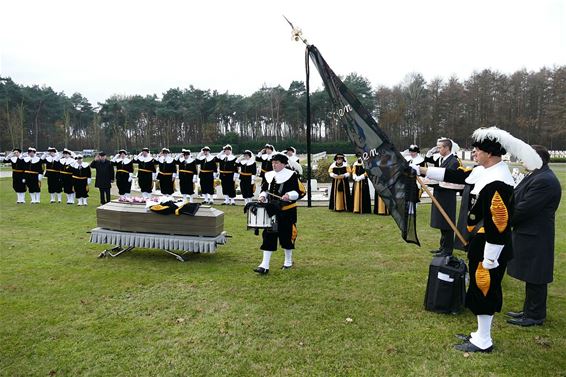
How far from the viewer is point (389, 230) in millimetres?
10109

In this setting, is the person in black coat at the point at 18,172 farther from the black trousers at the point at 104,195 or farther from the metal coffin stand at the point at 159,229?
the metal coffin stand at the point at 159,229

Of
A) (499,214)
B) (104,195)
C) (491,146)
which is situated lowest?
(104,195)

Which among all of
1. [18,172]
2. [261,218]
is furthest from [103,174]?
[261,218]

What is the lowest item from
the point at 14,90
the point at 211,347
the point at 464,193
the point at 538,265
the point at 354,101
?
the point at 211,347

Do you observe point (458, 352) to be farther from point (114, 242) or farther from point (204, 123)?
point (204, 123)

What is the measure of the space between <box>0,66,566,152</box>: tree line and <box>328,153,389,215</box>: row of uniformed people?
41.0 m

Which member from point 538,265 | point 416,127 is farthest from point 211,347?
point 416,127

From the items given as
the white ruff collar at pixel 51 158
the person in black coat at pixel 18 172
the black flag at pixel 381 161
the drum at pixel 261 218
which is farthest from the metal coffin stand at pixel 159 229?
the person in black coat at pixel 18 172

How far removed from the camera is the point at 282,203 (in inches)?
263

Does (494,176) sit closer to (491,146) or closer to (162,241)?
(491,146)

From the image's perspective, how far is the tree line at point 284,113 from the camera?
5488 centimetres

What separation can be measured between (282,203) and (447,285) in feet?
9.12

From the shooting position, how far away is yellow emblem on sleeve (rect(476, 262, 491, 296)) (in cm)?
400

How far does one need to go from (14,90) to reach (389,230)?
59.3m
